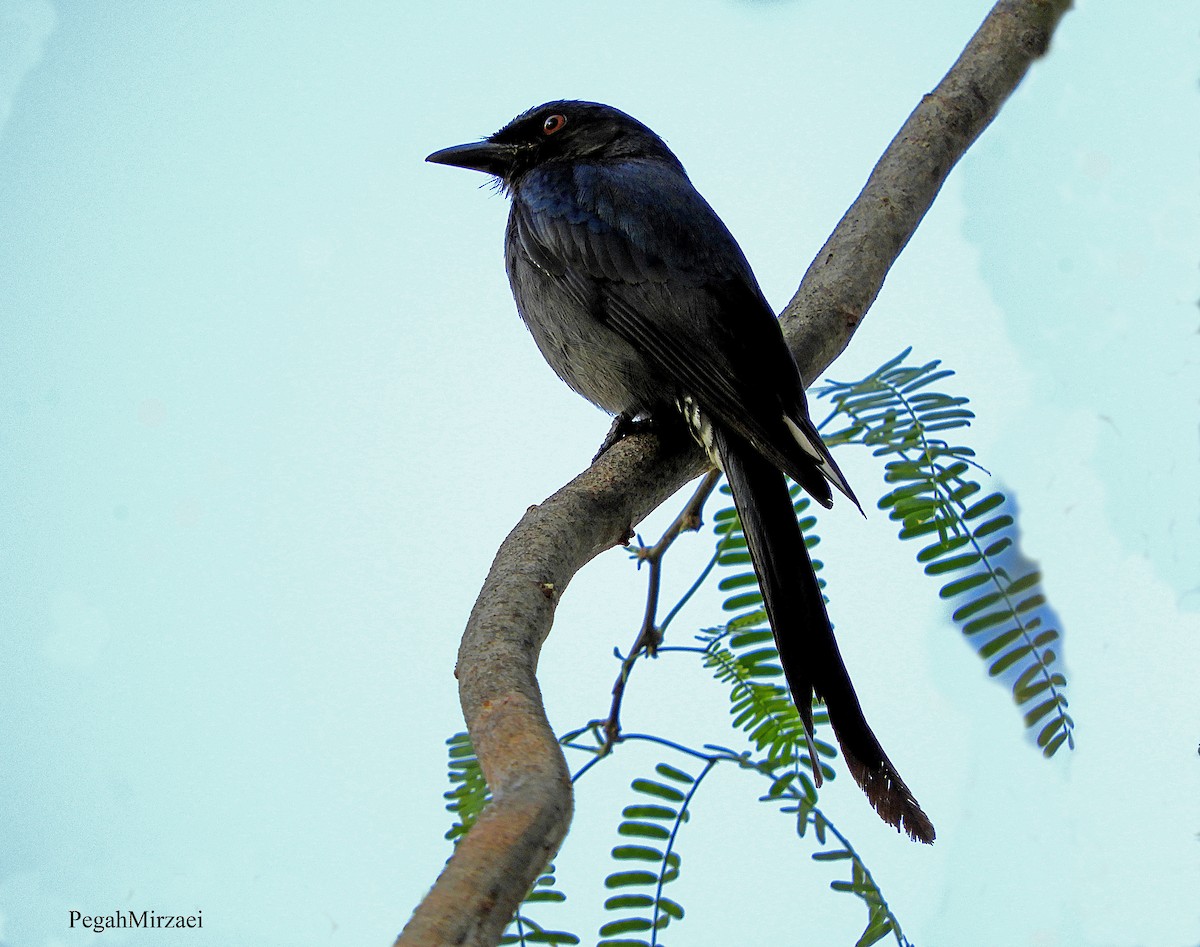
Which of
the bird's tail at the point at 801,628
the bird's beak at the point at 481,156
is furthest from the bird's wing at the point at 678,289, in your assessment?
the bird's beak at the point at 481,156

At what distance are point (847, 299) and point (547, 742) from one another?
5.66ft

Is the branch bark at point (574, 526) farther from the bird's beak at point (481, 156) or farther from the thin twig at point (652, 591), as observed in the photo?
the bird's beak at point (481, 156)

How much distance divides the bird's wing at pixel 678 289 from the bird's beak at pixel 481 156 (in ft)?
1.04

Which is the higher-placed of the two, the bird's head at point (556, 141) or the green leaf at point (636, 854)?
the bird's head at point (556, 141)

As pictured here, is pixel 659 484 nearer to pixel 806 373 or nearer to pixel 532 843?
pixel 806 373

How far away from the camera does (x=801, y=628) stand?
2152mm

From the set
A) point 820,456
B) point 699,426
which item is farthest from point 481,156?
point 820,456

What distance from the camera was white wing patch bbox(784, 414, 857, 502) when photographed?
7.19ft

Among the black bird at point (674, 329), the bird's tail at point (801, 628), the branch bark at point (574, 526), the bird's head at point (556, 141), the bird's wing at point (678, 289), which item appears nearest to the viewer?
the branch bark at point (574, 526)

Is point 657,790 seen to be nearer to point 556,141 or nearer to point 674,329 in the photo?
point 674,329

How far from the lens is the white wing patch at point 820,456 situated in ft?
7.19

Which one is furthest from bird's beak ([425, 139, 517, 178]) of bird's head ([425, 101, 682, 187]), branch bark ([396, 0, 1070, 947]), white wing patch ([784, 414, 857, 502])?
white wing patch ([784, 414, 857, 502])

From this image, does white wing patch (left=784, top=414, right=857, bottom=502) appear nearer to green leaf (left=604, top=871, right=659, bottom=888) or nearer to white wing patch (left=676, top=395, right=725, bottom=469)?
white wing patch (left=676, top=395, right=725, bottom=469)

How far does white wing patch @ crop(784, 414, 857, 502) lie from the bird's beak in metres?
1.43
